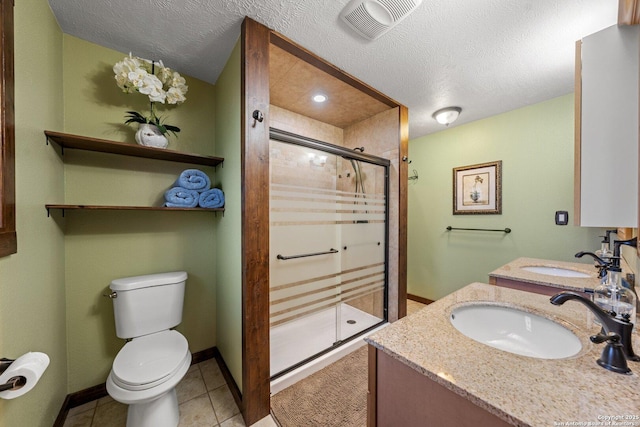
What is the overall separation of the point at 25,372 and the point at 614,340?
170 centimetres

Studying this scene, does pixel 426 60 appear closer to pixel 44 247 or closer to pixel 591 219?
pixel 591 219

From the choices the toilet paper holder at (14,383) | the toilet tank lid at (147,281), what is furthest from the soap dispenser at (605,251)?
the toilet tank lid at (147,281)

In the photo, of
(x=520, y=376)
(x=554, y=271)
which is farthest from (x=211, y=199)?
(x=554, y=271)

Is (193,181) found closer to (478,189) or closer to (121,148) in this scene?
(121,148)

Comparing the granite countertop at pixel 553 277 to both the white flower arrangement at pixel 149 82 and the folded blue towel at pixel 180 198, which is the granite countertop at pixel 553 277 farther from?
the white flower arrangement at pixel 149 82

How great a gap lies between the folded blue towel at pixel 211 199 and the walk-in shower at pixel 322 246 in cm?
36

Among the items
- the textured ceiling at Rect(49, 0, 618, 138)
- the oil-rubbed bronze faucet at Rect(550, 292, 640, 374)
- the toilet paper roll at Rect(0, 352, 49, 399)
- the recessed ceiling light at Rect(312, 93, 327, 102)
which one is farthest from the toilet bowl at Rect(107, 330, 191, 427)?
the recessed ceiling light at Rect(312, 93, 327, 102)

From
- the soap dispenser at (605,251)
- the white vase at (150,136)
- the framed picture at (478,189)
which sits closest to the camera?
the soap dispenser at (605,251)

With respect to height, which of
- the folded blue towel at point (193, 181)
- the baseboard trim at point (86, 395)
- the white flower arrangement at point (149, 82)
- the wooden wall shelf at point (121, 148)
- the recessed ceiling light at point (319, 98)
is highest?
the recessed ceiling light at point (319, 98)

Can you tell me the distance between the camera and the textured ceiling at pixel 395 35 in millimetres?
1235

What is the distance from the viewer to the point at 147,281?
149 centimetres

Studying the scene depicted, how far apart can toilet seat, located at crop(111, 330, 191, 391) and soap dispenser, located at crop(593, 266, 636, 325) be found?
1.84m

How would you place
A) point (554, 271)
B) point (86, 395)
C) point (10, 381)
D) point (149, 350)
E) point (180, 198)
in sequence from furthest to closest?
point (554, 271) → point (180, 198) → point (86, 395) → point (149, 350) → point (10, 381)

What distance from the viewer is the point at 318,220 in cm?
208
